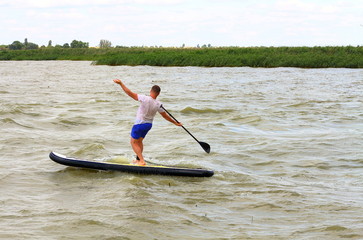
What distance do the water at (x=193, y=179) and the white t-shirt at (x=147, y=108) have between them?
40.1 inches

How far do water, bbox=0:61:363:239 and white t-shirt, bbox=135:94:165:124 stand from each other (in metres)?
1.02

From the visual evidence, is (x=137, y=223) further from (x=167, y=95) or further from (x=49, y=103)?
(x=167, y=95)

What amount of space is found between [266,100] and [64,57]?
5411 centimetres

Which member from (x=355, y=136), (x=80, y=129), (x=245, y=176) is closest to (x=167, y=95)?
(x=80, y=129)

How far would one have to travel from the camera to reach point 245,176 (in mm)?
10125

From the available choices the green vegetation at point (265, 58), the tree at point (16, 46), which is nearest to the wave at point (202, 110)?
the green vegetation at point (265, 58)

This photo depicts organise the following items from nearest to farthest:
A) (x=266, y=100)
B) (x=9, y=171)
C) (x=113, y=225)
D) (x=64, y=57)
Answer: (x=113, y=225), (x=9, y=171), (x=266, y=100), (x=64, y=57)

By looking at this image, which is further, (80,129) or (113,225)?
(80,129)

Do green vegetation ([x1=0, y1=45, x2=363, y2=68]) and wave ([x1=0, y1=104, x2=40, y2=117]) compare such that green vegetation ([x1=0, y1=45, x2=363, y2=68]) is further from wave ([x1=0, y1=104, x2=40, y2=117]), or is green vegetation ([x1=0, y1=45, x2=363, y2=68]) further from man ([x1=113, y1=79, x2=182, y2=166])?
man ([x1=113, y1=79, x2=182, y2=166])

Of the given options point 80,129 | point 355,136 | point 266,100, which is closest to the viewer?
point 355,136

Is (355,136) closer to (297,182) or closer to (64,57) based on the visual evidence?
(297,182)

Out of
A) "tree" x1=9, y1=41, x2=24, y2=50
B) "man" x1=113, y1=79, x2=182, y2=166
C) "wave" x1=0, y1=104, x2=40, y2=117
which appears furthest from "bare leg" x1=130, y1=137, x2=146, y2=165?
"tree" x1=9, y1=41, x2=24, y2=50

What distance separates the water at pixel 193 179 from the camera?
711cm

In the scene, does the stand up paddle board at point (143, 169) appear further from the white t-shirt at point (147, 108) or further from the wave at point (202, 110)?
the wave at point (202, 110)
